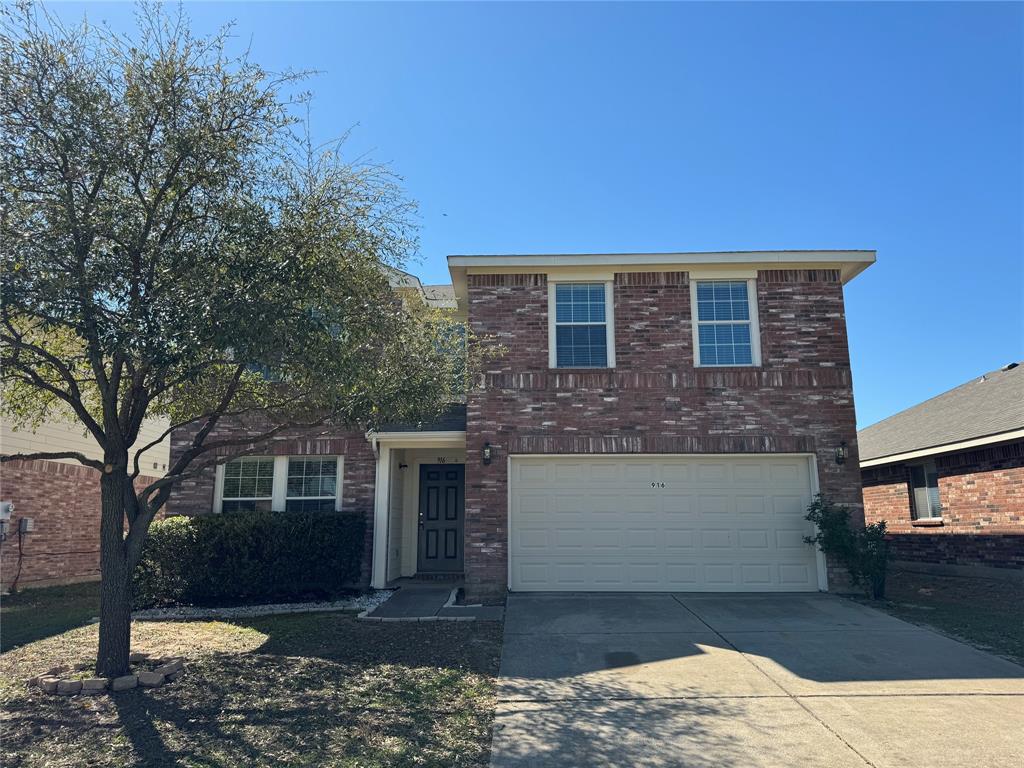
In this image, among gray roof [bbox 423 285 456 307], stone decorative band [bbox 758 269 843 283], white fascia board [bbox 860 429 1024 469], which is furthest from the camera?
gray roof [bbox 423 285 456 307]

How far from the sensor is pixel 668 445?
11.0 m

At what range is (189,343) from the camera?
18.6 ft

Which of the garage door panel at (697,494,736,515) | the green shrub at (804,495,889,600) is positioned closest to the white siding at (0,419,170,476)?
the garage door panel at (697,494,736,515)

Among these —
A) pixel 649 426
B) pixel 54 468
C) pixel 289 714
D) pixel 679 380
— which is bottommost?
pixel 289 714

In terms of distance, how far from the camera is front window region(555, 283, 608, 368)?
452 inches

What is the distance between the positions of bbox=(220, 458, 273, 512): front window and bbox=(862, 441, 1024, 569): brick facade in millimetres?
13116

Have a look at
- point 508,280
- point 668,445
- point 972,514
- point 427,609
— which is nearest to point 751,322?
point 668,445

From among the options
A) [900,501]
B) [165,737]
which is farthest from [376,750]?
[900,501]

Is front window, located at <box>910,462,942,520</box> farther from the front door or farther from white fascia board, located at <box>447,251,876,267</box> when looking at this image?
the front door

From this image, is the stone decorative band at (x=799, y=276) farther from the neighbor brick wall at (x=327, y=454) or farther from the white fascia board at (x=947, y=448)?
the neighbor brick wall at (x=327, y=454)

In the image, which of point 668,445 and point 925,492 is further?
point 925,492

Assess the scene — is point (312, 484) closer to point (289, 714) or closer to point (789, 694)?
point (289, 714)

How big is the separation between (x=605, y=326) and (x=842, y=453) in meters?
4.30

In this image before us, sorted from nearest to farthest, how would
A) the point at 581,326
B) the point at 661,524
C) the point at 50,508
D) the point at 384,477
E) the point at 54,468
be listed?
the point at 661,524 → the point at 581,326 → the point at 384,477 → the point at 50,508 → the point at 54,468
